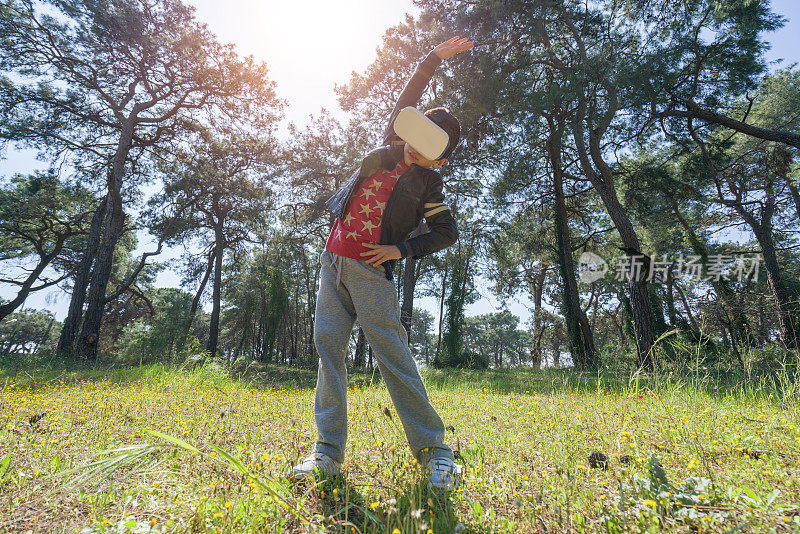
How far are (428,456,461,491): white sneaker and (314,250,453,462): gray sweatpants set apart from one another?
5cm

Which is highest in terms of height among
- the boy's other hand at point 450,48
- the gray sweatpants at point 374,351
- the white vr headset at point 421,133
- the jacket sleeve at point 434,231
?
the boy's other hand at point 450,48

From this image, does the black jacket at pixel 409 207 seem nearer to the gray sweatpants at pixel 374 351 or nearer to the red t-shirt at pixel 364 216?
the red t-shirt at pixel 364 216

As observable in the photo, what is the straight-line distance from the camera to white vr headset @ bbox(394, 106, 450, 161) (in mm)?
1812

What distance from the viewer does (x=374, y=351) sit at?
1907 mm

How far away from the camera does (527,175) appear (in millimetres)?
10867

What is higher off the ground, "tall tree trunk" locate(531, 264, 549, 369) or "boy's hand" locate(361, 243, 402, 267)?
"tall tree trunk" locate(531, 264, 549, 369)

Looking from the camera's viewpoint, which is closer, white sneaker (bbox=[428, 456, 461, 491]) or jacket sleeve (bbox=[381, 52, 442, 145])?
white sneaker (bbox=[428, 456, 461, 491])

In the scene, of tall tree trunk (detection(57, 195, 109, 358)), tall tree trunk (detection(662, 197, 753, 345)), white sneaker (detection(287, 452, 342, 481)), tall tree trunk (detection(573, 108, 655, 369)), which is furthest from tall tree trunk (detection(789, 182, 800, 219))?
tall tree trunk (detection(57, 195, 109, 358))

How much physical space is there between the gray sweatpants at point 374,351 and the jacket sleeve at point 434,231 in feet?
0.72

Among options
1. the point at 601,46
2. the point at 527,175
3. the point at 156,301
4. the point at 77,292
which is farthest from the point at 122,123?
the point at 156,301

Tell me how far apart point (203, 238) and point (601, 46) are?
18822mm

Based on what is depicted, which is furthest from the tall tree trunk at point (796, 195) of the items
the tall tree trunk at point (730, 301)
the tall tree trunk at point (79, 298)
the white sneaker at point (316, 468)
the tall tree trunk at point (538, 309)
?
the tall tree trunk at point (79, 298)

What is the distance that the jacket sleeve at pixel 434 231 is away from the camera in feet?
6.52

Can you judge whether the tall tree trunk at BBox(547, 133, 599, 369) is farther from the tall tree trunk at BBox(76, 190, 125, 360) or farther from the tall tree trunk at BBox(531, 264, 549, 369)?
the tall tree trunk at BBox(76, 190, 125, 360)
